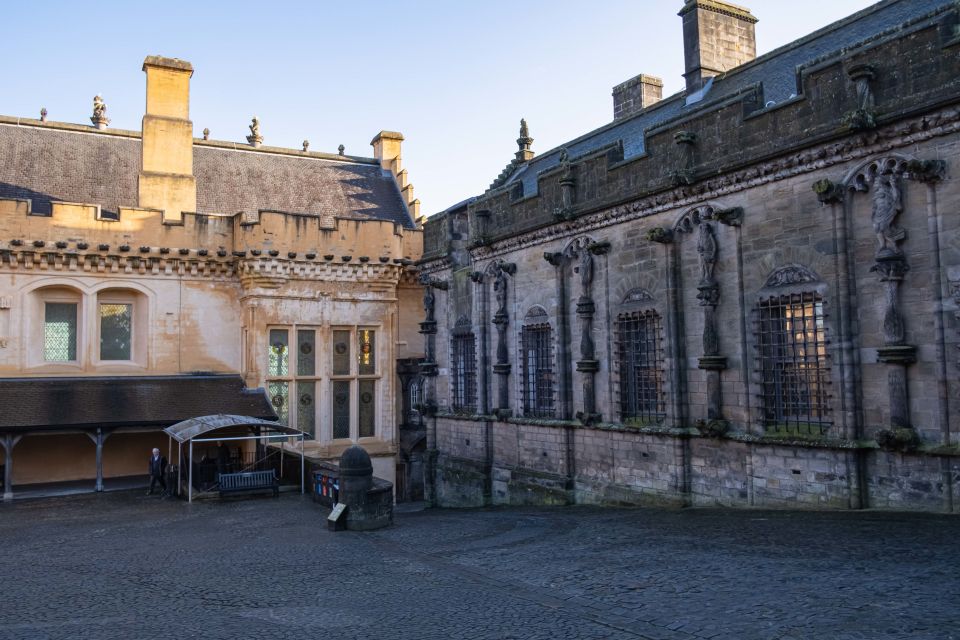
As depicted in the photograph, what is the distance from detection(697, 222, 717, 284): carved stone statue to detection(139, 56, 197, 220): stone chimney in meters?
16.4

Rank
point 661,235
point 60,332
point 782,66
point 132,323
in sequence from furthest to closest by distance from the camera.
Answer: point 132,323
point 60,332
point 782,66
point 661,235

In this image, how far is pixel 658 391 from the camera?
16.3m

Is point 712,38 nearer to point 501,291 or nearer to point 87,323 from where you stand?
point 501,291

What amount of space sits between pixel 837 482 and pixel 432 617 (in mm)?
7300

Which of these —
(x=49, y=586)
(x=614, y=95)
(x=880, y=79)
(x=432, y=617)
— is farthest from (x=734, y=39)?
(x=49, y=586)

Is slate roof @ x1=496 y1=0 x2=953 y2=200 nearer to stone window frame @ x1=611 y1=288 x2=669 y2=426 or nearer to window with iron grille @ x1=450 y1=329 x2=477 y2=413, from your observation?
stone window frame @ x1=611 y1=288 x2=669 y2=426

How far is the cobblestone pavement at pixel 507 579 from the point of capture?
7.91 meters

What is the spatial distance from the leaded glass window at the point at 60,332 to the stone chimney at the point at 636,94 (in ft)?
60.8

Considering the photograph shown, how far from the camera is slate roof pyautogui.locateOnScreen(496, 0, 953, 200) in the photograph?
50.8 ft

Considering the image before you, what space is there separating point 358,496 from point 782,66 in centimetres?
1357

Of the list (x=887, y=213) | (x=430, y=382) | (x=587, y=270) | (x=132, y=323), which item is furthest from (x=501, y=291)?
(x=132, y=323)

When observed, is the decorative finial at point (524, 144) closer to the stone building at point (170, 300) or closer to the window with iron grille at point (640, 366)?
the stone building at point (170, 300)

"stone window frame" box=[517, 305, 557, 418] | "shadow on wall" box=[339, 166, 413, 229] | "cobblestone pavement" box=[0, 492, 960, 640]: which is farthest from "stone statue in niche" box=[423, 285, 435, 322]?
"cobblestone pavement" box=[0, 492, 960, 640]

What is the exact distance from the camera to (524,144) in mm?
28312
